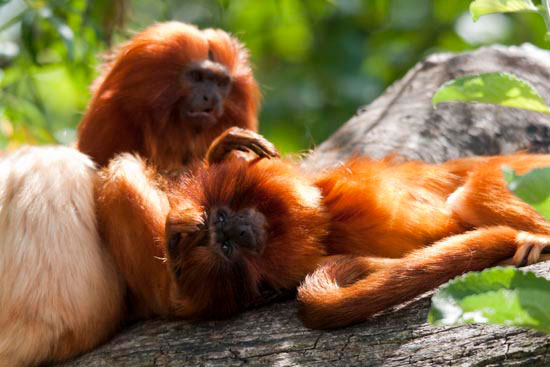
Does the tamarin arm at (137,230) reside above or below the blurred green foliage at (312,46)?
below

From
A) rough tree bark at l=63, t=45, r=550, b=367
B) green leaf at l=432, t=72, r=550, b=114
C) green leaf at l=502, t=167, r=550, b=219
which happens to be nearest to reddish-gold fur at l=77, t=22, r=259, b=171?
rough tree bark at l=63, t=45, r=550, b=367

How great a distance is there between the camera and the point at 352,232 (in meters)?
3.42

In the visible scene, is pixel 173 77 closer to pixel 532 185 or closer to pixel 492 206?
pixel 492 206

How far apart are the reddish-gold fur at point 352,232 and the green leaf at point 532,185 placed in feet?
3.72

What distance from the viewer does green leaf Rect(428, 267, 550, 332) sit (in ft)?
6.19

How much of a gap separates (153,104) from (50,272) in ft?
4.10

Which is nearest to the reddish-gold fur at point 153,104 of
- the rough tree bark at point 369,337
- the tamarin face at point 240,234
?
the rough tree bark at point 369,337

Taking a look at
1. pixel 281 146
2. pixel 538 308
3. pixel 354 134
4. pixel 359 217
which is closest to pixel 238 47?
pixel 354 134

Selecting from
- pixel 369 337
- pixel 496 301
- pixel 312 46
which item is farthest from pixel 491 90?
pixel 312 46

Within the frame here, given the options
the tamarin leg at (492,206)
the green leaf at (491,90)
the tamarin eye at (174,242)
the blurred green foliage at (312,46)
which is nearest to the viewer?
the green leaf at (491,90)

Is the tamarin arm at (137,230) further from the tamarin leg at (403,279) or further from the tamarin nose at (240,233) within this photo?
the tamarin leg at (403,279)

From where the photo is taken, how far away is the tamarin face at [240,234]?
3.14 meters

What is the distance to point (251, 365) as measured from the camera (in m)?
2.95

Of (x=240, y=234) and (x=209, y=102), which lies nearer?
(x=240, y=234)
